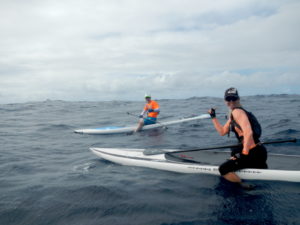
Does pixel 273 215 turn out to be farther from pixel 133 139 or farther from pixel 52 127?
pixel 52 127

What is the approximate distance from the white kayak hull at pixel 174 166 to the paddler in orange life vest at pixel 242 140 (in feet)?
0.67

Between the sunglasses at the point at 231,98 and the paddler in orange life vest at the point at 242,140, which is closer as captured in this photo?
the paddler in orange life vest at the point at 242,140

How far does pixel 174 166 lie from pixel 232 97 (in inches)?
105

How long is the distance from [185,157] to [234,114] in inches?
113

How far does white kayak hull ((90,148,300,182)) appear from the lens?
18.1 ft

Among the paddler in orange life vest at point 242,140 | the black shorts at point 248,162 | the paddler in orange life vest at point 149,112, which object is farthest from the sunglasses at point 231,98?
the paddler in orange life vest at point 149,112

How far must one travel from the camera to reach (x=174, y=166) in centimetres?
667

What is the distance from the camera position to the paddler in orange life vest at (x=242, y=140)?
4812mm

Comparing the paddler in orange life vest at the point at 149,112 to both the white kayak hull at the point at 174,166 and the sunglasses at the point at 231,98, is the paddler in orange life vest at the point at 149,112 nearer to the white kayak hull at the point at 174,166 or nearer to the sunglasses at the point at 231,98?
the white kayak hull at the point at 174,166

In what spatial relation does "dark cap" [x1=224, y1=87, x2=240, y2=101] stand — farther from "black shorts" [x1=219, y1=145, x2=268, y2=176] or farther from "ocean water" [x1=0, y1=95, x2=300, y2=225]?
"ocean water" [x1=0, y1=95, x2=300, y2=225]

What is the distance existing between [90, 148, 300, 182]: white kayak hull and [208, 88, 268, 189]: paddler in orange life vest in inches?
8.0

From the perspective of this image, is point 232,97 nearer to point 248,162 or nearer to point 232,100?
point 232,100

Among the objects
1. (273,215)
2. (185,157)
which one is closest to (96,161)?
(185,157)

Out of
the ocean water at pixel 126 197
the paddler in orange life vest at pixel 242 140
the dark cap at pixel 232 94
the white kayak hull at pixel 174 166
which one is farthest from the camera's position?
the white kayak hull at pixel 174 166
